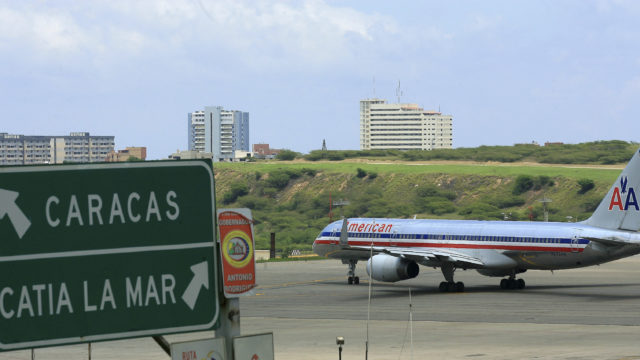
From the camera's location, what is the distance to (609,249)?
48594 mm

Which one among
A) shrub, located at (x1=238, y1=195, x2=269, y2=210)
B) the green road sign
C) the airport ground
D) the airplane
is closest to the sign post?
the green road sign

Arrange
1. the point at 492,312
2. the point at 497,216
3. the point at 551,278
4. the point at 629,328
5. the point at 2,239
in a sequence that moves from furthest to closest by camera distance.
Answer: the point at 497,216, the point at 551,278, the point at 492,312, the point at 629,328, the point at 2,239

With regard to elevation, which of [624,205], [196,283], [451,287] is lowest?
[451,287]

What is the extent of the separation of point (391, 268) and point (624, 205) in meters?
12.1

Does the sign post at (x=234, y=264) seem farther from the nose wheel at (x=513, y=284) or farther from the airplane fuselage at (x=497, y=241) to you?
the nose wheel at (x=513, y=284)

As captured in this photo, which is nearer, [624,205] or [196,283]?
[196,283]

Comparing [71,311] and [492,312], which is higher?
[71,311]

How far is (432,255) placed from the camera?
5291 cm

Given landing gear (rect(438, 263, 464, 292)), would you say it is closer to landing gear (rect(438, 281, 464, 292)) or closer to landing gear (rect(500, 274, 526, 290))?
landing gear (rect(438, 281, 464, 292))

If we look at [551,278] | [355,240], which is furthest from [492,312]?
[551,278]

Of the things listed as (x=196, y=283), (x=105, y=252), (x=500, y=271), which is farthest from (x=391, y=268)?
(x=105, y=252)

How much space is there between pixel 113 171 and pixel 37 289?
35.8 inches

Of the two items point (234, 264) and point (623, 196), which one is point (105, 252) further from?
point (623, 196)

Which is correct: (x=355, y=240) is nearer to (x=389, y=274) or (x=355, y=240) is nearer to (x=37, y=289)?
(x=389, y=274)
